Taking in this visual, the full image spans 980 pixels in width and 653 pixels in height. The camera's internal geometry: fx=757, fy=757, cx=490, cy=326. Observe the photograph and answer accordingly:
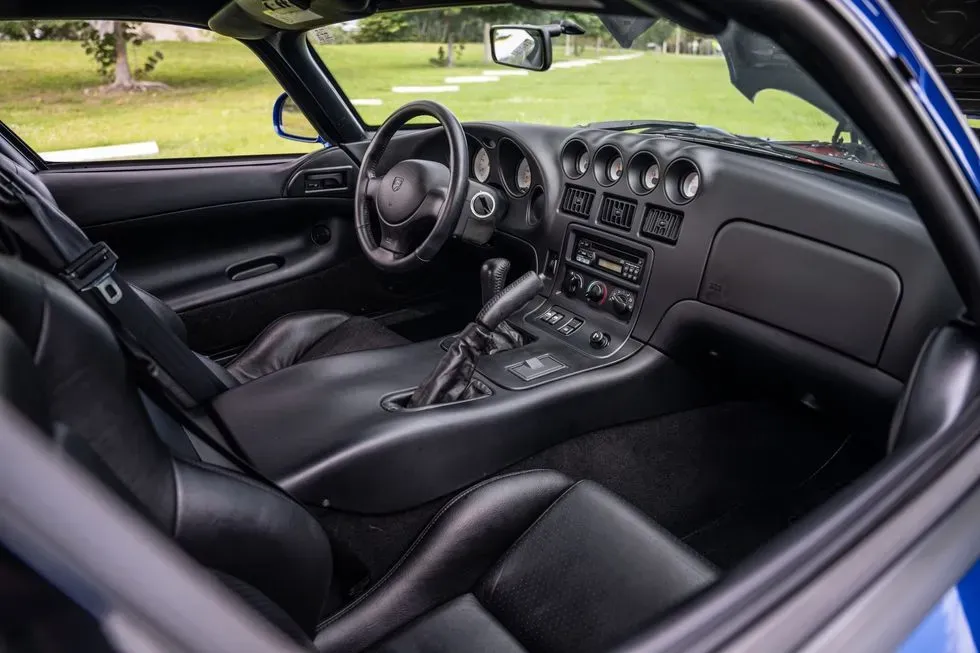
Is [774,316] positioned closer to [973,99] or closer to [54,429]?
[973,99]

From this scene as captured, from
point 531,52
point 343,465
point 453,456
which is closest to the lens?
point 343,465

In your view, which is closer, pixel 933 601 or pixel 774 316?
pixel 933 601

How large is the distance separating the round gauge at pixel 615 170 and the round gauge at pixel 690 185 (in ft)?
0.75

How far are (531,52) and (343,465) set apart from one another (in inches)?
59.5

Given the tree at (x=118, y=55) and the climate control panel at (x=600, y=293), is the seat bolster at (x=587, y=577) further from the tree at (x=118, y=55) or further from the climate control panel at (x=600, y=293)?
the tree at (x=118, y=55)

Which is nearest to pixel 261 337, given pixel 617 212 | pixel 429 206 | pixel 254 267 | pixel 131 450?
pixel 254 267

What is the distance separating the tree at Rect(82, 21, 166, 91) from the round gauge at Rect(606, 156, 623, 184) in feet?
5.43

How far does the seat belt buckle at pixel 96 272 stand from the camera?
1426mm

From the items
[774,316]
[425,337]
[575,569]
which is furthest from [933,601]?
[425,337]

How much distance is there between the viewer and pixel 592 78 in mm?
3238

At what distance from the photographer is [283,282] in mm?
2889

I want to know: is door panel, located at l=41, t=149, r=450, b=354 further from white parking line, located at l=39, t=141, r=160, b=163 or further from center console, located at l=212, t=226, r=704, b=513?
center console, located at l=212, t=226, r=704, b=513

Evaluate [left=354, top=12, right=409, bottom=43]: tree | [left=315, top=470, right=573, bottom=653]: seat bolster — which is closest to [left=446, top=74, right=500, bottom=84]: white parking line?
[left=354, top=12, right=409, bottom=43]: tree

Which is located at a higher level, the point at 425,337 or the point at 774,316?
the point at 774,316
